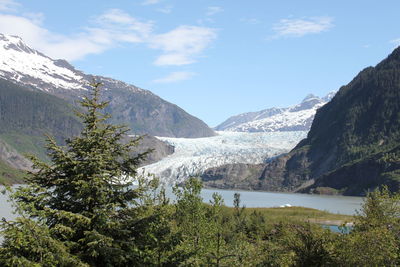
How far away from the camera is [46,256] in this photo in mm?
19219

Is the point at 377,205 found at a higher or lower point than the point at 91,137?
lower

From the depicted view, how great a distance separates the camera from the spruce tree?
2059 cm

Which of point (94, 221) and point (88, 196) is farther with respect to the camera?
point (88, 196)

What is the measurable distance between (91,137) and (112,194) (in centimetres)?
297

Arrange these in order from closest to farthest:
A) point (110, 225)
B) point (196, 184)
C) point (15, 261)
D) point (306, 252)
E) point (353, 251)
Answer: point (15, 261)
point (110, 225)
point (353, 251)
point (306, 252)
point (196, 184)

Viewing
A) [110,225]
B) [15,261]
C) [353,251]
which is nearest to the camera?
[15,261]

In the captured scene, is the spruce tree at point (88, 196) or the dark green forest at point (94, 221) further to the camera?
the spruce tree at point (88, 196)

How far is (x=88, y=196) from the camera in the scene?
21.7 m

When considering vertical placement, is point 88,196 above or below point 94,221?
above

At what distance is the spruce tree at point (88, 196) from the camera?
2059cm

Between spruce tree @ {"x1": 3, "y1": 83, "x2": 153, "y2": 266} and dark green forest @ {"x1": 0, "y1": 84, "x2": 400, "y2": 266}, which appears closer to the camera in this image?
dark green forest @ {"x1": 0, "y1": 84, "x2": 400, "y2": 266}

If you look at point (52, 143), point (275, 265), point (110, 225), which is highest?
point (52, 143)

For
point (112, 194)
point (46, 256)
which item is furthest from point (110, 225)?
point (46, 256)

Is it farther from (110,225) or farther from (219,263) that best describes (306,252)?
(110,225)
